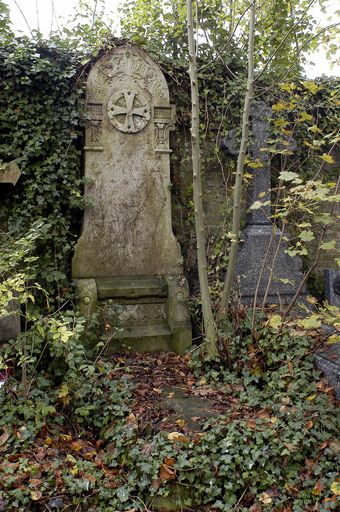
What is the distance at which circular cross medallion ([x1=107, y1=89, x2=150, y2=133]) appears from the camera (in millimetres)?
5324

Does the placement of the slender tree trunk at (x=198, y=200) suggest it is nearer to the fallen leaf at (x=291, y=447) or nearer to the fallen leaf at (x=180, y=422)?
the fallen leaf at (x=180, y=422)

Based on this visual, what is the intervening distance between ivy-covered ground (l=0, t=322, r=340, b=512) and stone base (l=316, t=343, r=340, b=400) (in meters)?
0.06

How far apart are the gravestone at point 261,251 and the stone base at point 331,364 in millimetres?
1456

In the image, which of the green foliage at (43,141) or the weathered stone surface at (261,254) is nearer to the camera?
the green foliage at (43,141)

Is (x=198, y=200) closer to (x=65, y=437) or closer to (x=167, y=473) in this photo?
(x=65, y=437)

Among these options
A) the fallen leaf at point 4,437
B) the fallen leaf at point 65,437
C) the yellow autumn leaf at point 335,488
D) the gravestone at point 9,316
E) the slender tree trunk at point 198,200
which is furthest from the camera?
the gravestone at point 9,316

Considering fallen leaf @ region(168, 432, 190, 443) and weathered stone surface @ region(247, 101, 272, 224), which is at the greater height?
weathered stone surface @ region(247, 101, 272, 224)

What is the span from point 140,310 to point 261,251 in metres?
1.66

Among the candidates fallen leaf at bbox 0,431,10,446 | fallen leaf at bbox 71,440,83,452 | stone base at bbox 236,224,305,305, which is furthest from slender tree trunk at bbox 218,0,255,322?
fallen leaf at bbox 0,431,10,446

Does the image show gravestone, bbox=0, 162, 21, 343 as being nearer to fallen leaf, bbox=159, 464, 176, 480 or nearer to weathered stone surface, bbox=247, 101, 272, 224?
fallen leaf, bbox=159, 464, 176, 480

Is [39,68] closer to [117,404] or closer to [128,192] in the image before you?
[128,192]

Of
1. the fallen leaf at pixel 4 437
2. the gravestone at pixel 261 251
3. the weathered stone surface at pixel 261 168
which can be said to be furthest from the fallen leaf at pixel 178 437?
the weathered stone surface at pixel 261 168

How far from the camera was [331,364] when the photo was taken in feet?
11.9

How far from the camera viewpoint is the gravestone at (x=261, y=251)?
5.52 m
